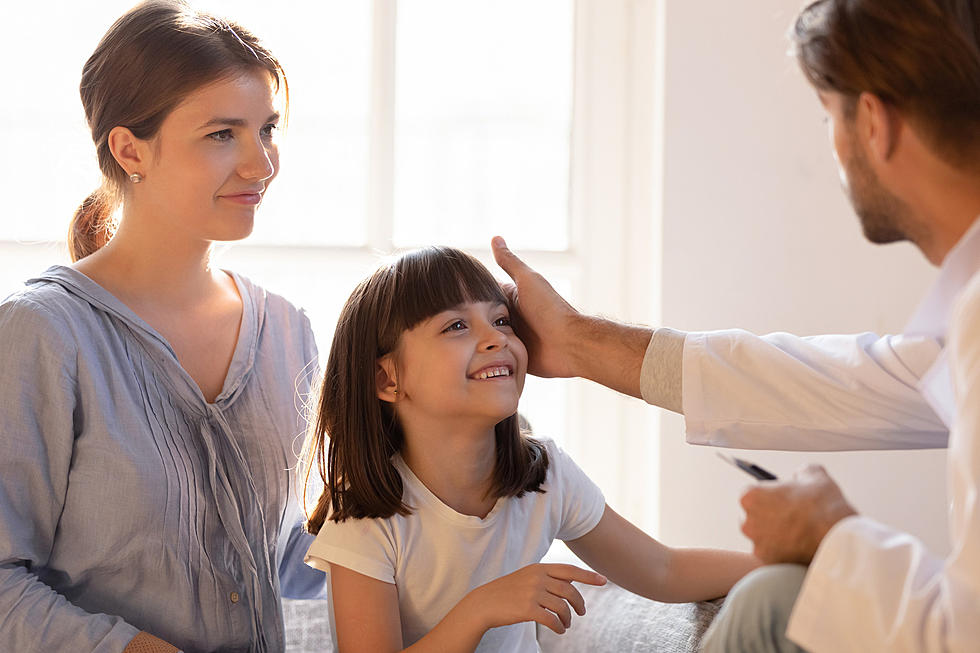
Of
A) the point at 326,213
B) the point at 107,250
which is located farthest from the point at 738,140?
the point at 107,250

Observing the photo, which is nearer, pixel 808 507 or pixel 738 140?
pixel 808 507

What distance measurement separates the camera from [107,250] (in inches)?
69.3

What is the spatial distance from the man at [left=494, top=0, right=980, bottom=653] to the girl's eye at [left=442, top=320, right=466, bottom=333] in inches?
7.9

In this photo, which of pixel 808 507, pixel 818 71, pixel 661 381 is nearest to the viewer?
pixel 808 507

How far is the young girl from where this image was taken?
1563 millimetres

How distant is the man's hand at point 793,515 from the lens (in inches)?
43.8

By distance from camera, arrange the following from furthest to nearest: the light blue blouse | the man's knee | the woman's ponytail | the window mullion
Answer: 1. the window mullion
2. the woman's ponytail
3. the light blue blouse
4. the man's knee

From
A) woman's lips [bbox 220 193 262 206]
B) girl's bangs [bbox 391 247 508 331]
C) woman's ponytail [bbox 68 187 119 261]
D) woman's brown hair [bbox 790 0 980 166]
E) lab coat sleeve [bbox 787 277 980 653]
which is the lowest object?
lab coat sleeve [bbox 787 277 980 653]

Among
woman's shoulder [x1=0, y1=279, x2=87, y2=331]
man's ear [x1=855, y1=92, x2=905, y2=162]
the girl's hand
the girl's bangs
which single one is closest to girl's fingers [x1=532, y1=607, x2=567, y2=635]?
the girl's hand

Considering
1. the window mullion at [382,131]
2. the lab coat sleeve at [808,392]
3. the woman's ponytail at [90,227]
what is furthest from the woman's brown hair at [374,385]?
the window mullion at [382,131]

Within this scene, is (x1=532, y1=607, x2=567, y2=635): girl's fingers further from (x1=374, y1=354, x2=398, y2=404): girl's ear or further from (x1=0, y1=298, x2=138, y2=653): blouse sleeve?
(x1=0, y1=298, x2=138, y2=653): blouse sleeve

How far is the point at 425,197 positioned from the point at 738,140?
0.95m

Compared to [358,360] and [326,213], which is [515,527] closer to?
[358,360]

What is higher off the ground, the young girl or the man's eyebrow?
the man's eyebrow
